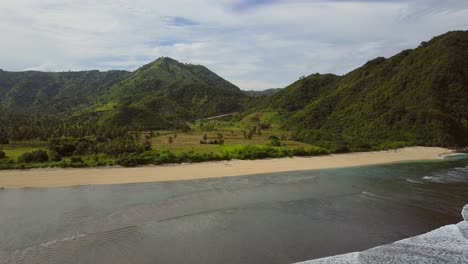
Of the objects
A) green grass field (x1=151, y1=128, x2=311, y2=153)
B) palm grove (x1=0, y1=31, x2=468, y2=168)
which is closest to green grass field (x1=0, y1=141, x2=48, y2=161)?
palm grove (x1=0, y1=31, x2=468, y2=168)

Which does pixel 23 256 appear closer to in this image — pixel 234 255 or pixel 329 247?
pixel 234 255

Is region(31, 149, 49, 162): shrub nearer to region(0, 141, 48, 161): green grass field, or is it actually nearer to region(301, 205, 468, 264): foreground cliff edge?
region(0, 141, 48, 161): green grass field

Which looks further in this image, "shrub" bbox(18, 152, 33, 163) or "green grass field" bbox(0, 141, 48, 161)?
"green grass field" bbox(0, 141, 48, 161)

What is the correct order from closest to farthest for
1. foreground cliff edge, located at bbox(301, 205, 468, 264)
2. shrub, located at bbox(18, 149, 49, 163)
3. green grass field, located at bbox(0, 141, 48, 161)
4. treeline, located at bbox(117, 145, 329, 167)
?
1. foreground cliff edge, located at bbox(301, 205, 468, 264)
2. shrub, located at bbox(18, 149, 49, 163)
3. treeline, located at bbox(117, 145, 329, 167)
4. green grass field, located at bbox(0, 141, 48, 161)

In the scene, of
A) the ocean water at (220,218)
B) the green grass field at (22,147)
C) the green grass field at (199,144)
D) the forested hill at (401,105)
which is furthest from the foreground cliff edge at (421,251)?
the green grass field at (22,147)

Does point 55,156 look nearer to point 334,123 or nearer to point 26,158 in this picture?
point 26,158

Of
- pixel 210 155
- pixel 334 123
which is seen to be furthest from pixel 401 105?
pixel 210 155
